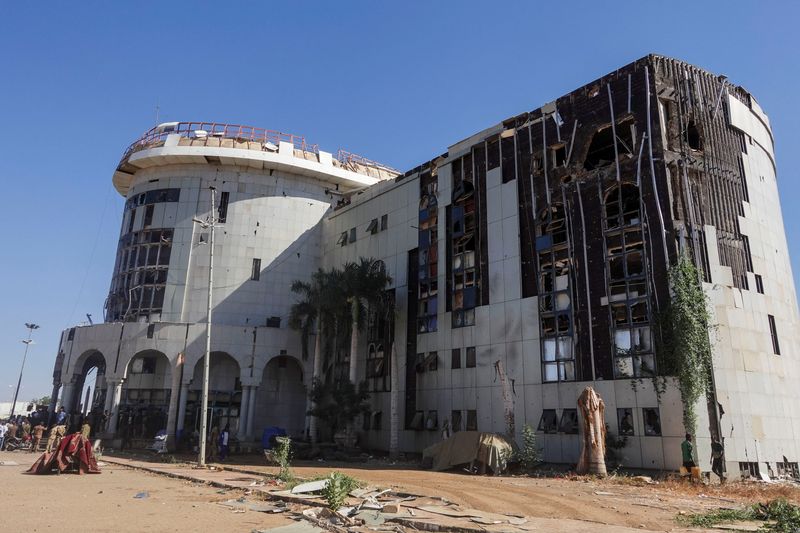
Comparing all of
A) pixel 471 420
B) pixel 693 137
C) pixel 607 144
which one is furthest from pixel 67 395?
pixel 693 137

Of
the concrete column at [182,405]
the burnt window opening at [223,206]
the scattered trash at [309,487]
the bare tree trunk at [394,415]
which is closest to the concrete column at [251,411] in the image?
the concrete column at [182,405]

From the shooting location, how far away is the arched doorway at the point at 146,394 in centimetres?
4800

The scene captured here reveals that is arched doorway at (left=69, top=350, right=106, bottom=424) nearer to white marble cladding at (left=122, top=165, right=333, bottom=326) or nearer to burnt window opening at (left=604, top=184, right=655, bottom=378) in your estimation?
white marble cladding at (left=122, top=165, right=333, bottom=326)

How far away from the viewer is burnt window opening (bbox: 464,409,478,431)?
37.0 meters

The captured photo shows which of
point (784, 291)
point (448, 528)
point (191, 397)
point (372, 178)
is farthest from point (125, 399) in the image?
point (784, 291)

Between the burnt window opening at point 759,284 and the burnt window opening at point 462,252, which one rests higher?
the burnt window opening at point 462,252

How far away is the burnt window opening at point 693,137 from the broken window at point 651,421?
16.2 metres

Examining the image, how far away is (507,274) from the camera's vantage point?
37531 mm

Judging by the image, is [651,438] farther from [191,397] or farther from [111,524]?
[191,397]

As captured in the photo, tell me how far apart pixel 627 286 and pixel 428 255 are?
16662 mm

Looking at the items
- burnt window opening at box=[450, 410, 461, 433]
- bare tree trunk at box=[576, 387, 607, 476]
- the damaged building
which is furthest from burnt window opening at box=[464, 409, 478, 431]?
bare tree trunk at box=[576, 387, 607, 476]

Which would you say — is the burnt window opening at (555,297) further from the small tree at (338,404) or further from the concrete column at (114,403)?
the concrete column at (114,403)

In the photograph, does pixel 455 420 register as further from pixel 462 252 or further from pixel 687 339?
pixel 687 339

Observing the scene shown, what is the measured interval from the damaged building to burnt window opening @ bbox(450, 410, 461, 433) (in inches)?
4.2
